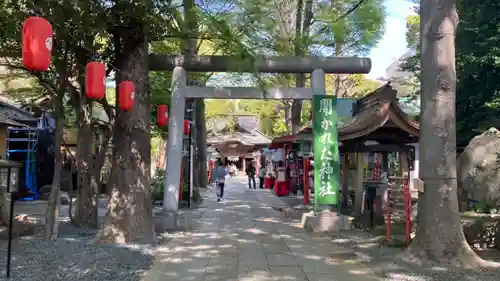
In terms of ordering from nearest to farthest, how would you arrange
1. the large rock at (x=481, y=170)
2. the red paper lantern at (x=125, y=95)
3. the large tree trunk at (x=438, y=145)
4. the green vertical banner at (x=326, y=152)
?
the large tree trunk at (x=438, y=145), the red paper lantern at (x=125, y=95), the green vertical banner at (x=326, y=152), the large rock at (x=481, y=170)

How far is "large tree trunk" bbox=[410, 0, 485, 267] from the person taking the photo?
7.11m

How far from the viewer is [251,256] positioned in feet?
27.0

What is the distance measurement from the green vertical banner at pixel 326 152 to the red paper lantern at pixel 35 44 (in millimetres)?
6942

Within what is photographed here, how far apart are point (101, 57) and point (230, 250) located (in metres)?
4.98

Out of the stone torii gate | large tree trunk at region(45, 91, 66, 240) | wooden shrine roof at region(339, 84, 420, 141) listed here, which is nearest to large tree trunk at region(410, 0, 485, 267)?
wooden shrine roof at region(339, 84, 420, 141)

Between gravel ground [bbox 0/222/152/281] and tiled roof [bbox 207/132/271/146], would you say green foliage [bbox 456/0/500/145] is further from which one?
tiled roof [bbox 207/132/271/146]

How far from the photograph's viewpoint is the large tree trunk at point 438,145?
7.11m

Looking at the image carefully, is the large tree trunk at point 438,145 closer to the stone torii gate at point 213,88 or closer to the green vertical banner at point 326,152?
the green vertical banner at point 326,152

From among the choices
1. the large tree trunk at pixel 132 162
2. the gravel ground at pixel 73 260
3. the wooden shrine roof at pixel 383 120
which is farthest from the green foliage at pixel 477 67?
the gravel ground at pixel 73 260

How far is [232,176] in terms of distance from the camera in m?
44.7

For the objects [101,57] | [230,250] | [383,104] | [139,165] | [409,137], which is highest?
[101,57]

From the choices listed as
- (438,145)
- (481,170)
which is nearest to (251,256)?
(438,145)

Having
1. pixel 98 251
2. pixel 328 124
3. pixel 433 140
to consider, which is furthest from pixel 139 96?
pixel 433 140

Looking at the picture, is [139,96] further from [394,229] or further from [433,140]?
[394,229]
